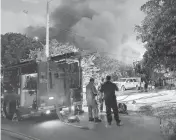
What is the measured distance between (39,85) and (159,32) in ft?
17.2

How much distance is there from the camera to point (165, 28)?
7980mm

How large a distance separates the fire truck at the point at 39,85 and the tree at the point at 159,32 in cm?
311

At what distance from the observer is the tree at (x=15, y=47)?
138ft

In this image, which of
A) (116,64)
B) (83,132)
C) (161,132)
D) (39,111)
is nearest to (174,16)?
(161,132)

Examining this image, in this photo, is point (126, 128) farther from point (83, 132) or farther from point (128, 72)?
point (128, 72)

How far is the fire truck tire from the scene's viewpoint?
33.9 feet

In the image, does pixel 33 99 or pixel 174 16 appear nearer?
pixel 174 16

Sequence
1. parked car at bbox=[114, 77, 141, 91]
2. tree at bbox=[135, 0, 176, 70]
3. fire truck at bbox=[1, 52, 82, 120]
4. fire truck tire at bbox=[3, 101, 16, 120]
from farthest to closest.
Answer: parked car at bbox=[114, 77, 141, 91]
fire truck tire at bbox=[3, 101, 16, 120]
fire truck at bbox=[1, 52, 82, 120]
tree at bbox=[135, 0, 176, 70]

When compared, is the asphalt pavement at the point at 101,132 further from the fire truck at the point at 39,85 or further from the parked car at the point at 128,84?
the parked car at the point at 128,84

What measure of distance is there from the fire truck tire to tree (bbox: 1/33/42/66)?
101ft

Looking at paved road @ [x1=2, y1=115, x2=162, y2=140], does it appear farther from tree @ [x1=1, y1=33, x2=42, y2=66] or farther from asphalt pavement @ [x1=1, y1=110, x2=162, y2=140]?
tree @ [x1=1, y1=33, x2=42, y2=66]

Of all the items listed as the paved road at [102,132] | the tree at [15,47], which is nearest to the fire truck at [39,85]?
the paved road at [102,132]

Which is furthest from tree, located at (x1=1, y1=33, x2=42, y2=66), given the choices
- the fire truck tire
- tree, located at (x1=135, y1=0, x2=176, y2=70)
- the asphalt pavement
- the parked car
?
the asphalt pavement

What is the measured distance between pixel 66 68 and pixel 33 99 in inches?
88.5
